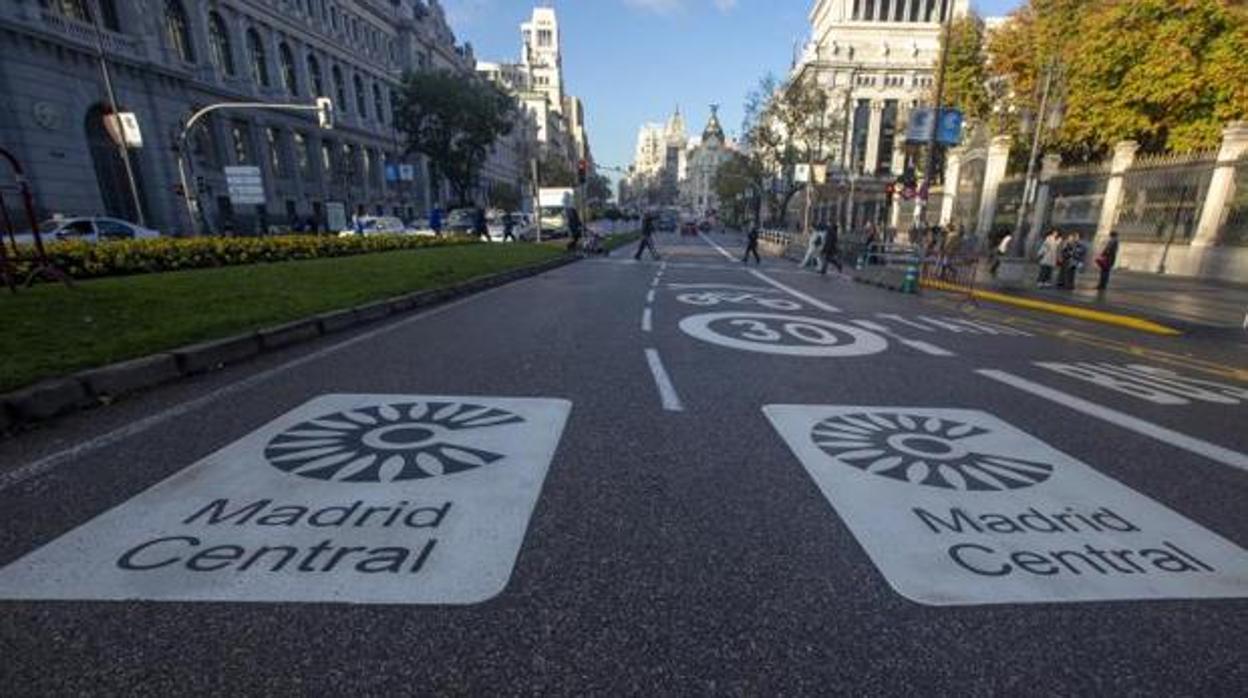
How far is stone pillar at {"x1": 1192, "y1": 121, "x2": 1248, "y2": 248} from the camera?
53.2 feet

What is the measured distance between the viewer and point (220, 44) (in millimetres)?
34625

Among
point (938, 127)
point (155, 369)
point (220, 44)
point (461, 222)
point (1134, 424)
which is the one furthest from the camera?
point (461, 222)

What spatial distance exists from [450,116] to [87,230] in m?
35.1

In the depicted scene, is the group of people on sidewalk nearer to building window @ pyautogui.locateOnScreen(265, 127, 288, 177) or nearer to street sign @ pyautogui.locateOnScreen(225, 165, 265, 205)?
street sign @ pyautogui.locateOnScreen(225, 165, 265, 205)

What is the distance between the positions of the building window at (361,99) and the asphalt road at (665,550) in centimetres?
5495

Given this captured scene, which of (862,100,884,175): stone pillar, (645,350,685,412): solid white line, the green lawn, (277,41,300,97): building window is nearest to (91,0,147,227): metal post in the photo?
(277,41,300,97): building window

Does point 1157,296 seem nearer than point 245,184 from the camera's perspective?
Yes

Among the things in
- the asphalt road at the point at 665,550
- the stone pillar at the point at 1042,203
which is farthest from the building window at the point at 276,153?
the stone pillar at the point at 1042,203

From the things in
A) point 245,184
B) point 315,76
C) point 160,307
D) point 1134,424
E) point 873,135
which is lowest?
point 1134,424

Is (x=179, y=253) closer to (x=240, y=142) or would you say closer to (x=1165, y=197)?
(x=1165, y=197)

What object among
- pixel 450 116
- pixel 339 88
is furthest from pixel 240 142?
pixel 450 116

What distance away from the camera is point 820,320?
9.34 metres

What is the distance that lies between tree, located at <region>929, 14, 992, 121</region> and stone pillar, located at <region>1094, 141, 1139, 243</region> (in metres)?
16.8

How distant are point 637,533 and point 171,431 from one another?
11.4ft
